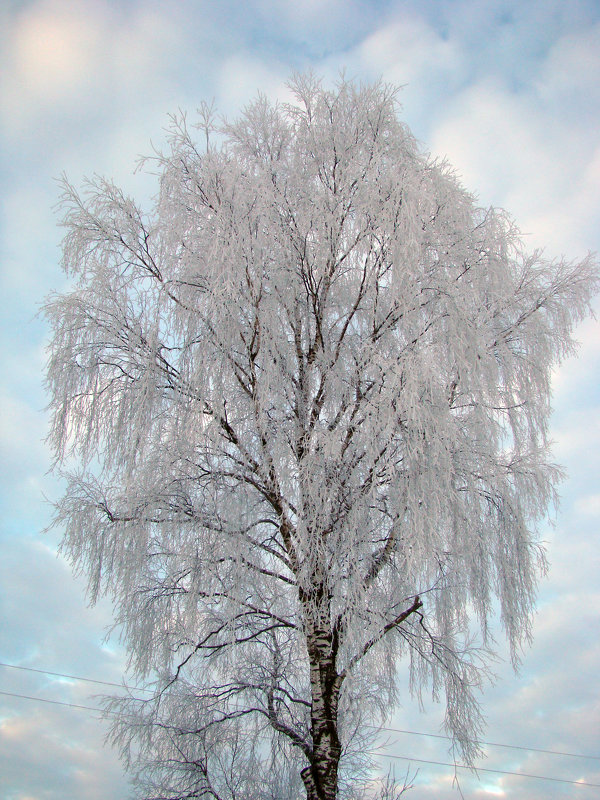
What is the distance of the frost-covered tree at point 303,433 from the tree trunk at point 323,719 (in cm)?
2

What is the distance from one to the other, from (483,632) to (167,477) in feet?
11.3

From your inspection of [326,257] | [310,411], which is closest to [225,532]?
[310,411]

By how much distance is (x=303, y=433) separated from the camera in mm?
5922

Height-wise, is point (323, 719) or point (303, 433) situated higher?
point (303, 433)

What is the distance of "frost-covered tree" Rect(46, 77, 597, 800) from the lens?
17.2 ft

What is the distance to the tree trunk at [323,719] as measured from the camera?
5.28 m

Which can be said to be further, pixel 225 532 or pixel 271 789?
pixel 271 789

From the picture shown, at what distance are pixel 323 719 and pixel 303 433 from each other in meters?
2.39

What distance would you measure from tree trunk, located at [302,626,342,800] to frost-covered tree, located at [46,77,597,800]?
0.02 m

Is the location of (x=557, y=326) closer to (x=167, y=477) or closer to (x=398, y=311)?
(x=398, y=311)

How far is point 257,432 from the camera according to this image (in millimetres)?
5715

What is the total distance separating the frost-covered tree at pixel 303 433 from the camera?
5.24 metres

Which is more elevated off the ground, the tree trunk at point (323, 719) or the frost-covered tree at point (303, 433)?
the frost-covered tree at point (303, 433)

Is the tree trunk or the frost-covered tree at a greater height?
the frost-covered tree
